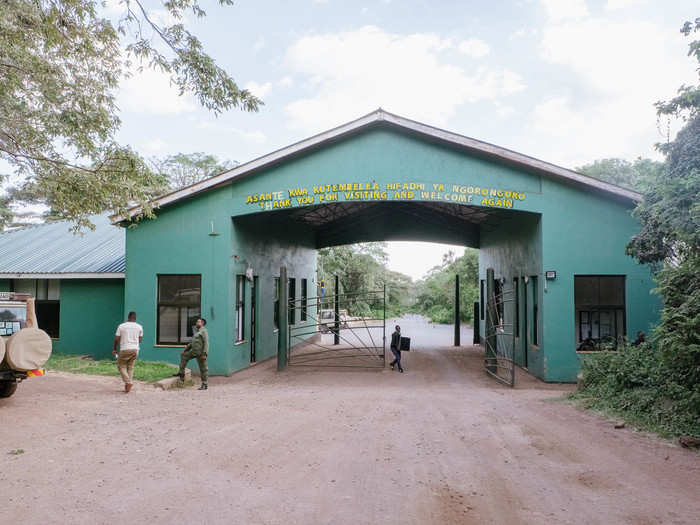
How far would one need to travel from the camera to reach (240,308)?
1487 cm

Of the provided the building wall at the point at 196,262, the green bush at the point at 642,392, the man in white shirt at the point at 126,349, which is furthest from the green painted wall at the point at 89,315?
the green bush at the point at 642,392

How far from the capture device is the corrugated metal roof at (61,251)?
15484mm

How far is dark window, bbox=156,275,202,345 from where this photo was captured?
45.2 ft

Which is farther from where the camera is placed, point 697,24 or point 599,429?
point 599,429

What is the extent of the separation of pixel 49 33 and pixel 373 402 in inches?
337

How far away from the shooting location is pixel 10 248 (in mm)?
18172

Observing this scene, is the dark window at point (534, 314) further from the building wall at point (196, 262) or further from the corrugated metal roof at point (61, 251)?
the corrugated metal roof at point (61, 251)

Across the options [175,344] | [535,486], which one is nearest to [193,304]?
[175,344]

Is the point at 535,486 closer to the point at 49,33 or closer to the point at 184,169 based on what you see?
the point at 49,33

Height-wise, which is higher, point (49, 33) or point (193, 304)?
point (49, 33)

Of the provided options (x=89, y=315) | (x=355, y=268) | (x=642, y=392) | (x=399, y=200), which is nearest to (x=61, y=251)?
(x=89, y=315)

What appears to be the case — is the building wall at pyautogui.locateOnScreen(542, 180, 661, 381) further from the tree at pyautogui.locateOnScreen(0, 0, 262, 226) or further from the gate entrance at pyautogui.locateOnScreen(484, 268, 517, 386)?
the tree at pyautogui.locateOnScreen(0, 0, 262, 226)

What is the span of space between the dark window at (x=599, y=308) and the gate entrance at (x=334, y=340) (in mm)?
4932

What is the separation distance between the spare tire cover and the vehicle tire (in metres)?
0.71
